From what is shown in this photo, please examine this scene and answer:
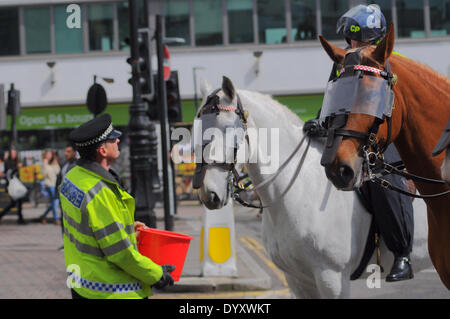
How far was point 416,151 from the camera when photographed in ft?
12.1

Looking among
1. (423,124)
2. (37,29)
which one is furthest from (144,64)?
(37,29)

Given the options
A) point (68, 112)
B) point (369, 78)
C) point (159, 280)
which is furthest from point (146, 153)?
point (68, 112)

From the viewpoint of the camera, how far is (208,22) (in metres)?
26.5

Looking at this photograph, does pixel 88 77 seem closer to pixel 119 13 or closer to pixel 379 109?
pixel 119 13

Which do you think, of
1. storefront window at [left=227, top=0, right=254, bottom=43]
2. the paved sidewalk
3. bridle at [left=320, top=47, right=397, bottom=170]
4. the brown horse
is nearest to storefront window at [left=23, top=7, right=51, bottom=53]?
storefront window at [left=227, top=0, right=254, bottom=43]

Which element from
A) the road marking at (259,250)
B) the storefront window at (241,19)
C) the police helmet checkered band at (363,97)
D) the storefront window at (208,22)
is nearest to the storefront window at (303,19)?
the storefront window at (241,19)

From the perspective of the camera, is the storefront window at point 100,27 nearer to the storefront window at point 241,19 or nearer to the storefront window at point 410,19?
the storefront window at point 241,19

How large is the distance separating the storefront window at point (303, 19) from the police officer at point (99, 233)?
70.8ft

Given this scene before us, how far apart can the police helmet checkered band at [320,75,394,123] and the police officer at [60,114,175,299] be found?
1.31m

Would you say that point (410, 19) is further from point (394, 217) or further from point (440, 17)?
point (394, 217)

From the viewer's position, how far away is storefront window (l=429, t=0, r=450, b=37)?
2423 cm

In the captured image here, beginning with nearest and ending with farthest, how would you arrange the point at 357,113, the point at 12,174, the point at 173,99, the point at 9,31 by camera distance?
the point at 357,113, the point at 173,99, the point at 12,174, the point at 9,31

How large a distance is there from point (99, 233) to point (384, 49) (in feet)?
5.91

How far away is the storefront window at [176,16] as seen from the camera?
26188mm
